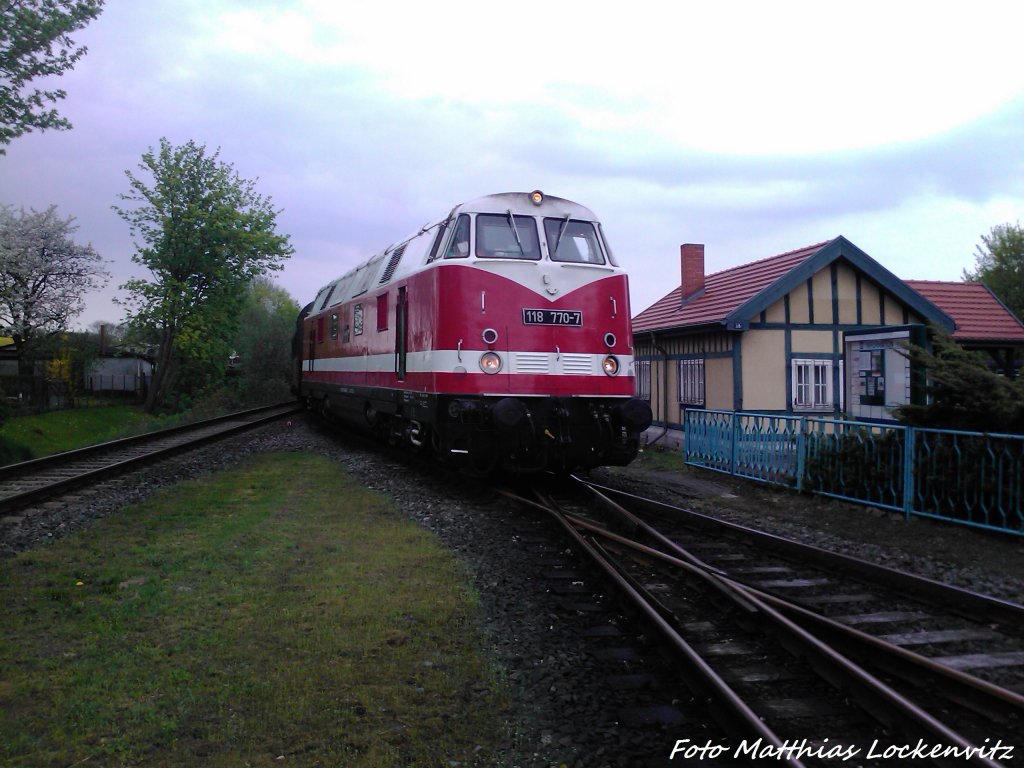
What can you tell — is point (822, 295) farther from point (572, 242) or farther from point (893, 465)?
point (572, 242)

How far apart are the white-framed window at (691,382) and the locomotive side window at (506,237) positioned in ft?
28.3

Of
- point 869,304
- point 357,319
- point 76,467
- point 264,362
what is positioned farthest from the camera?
point 264,362

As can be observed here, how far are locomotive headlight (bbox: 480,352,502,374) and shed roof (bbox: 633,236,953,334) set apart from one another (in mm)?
7971

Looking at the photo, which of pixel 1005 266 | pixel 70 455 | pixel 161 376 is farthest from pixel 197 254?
pixel 1005 266

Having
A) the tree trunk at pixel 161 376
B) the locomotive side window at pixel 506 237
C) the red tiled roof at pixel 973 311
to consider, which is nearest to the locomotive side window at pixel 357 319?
the locomotive side window at pixel 506 237

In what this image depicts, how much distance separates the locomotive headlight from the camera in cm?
902

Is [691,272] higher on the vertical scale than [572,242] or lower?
higher

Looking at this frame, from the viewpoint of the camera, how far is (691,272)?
20.5 metres

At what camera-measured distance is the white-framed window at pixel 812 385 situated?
16453mm

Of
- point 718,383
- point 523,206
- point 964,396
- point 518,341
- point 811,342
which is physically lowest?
point 964,396

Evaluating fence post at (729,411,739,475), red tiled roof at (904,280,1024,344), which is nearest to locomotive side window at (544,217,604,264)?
fence post at (729,411,739,475)

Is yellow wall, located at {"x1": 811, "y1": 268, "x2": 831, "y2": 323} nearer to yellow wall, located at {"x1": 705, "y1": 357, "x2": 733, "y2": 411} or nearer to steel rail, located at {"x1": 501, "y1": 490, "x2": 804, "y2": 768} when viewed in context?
yellow wall, located at {"x1": 705, "y1": 357, "x2": 733, "y2": 411}

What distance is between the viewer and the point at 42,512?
8695 millimetres

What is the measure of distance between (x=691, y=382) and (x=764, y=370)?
1965 mm
